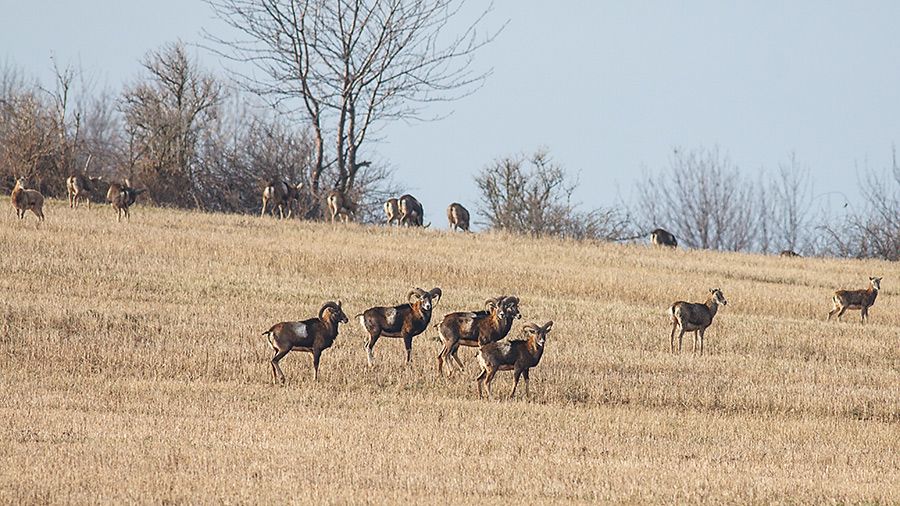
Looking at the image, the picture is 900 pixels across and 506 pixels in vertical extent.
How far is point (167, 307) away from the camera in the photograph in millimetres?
22016

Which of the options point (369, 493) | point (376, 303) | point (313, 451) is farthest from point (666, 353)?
point (369, 493)

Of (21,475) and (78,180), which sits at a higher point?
(78,180)

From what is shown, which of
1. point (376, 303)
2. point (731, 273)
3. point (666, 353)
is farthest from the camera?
point (731, 273)

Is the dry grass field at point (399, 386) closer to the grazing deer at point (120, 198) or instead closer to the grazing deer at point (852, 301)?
the grazing deer at point (852, 301)

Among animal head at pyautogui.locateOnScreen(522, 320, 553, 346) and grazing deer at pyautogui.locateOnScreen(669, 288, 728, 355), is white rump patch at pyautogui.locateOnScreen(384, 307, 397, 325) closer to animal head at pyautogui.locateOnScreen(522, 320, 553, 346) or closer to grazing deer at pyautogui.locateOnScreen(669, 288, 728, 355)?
animal head at pyautogui.locateOnScreen(522, 320, 553, 346)

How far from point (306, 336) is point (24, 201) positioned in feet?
54.3

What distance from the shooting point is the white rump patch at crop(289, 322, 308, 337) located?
16.4m

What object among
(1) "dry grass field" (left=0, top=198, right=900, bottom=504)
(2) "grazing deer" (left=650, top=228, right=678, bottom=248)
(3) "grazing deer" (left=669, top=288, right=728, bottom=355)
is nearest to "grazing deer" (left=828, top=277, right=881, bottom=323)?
(1) "dry grass field" (left=0, top=198, right=900, bottom=504)

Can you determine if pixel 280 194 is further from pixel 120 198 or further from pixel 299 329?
pixel 299 329

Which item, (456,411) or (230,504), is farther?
(456,411)

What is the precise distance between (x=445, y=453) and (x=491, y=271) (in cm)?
1719

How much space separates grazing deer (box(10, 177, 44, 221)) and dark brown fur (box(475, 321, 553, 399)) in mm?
18028

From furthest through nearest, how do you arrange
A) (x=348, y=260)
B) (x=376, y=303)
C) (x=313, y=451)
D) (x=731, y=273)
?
(x=731, y=273) → (x=348, y=260) → (x=376, y=303) → (x=313, y=451)

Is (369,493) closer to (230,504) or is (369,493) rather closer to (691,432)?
(230,504)
